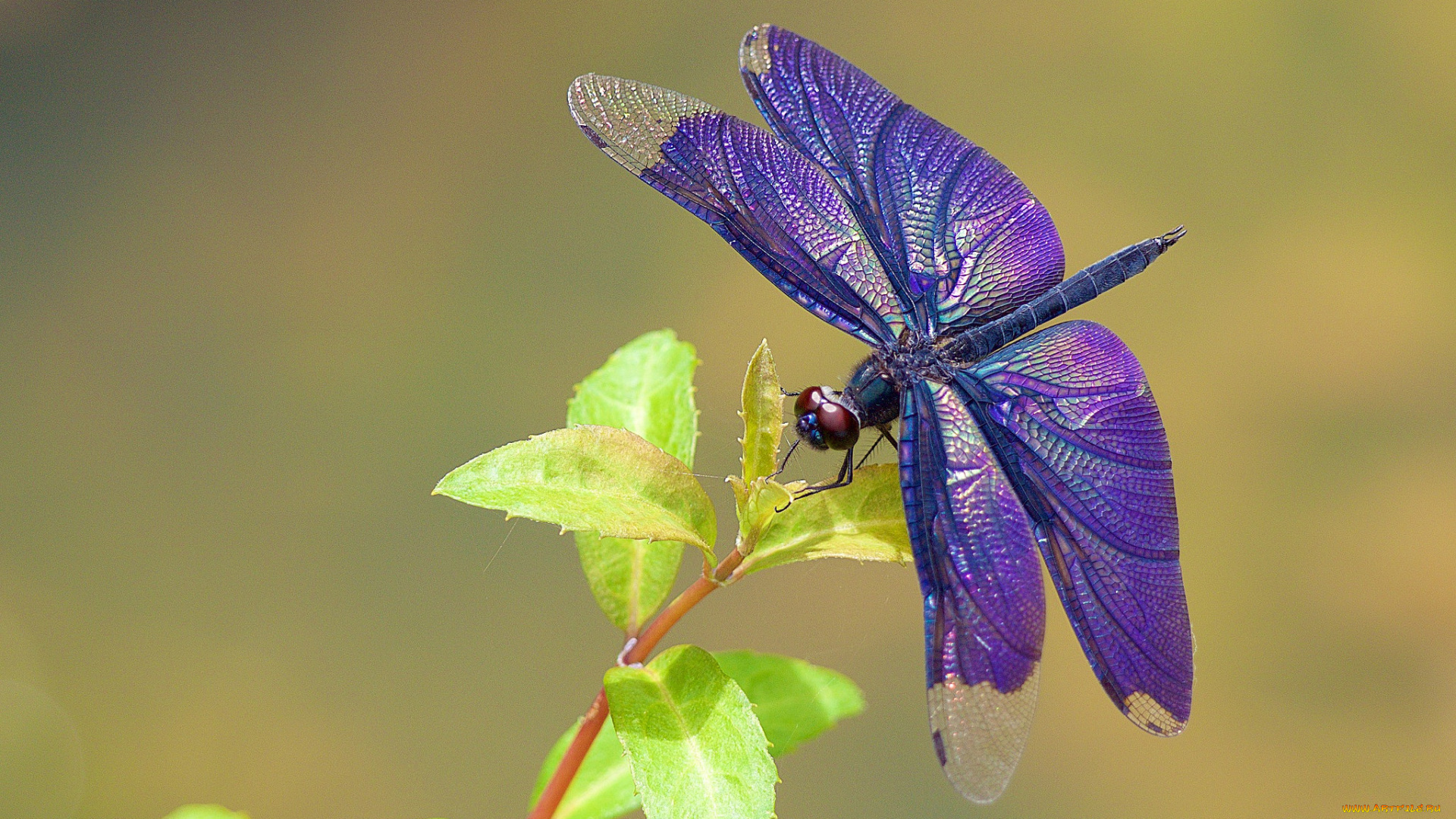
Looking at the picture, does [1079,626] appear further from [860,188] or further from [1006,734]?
[860,188]

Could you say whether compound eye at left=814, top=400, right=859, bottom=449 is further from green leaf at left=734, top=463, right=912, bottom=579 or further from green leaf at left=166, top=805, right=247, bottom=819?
green leaf at left=166, top=805, right=247, bottom=819

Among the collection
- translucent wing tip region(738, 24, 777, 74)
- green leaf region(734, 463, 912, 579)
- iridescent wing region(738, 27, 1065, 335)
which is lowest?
→ green leaf region(734, 463, 912, 579)

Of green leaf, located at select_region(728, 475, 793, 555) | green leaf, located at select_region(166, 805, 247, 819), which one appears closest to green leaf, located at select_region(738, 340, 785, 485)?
green leaf, located at select_region(728, 475, 793, 555)

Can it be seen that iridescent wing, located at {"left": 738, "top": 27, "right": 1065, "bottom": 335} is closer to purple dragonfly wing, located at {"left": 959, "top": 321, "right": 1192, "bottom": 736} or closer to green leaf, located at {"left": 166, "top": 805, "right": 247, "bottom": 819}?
purple dragonfly wing, located at {"left": 959, "top": 321, "right": 1192, "bottom": 736}

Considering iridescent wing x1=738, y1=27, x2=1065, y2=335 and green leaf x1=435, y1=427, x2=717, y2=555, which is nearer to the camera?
green leaf x1=435, y1=427, x2=717, y2=555

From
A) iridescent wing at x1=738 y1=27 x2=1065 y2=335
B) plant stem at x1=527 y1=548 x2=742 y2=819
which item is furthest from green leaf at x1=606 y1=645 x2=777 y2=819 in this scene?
iridescent wing at x1=738 y1=27 x2=1065 y2=335

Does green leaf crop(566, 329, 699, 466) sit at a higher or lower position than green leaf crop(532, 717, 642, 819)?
higher

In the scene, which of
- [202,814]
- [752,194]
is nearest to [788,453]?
[752,194]
